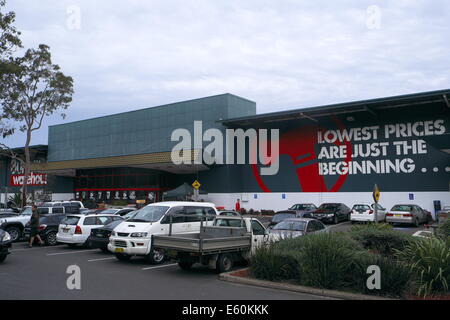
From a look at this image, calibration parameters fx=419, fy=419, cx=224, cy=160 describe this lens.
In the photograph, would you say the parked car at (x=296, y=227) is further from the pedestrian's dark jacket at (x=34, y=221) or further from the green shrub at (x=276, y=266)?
the pedestrian's dark jacket at (x=34, y=221)

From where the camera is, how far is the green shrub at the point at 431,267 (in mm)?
8383

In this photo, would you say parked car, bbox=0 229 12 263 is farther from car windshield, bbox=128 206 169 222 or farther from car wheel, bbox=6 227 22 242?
car wheel, bbox=6 227 22 242

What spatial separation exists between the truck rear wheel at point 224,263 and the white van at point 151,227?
128 centimetres

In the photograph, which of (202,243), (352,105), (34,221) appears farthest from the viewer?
(352,105)

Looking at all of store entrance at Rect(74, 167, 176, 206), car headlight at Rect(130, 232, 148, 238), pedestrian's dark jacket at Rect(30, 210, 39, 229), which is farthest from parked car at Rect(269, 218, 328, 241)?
store entrance at Rect(74, 167, 176, 206)

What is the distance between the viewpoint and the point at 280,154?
37.7 m

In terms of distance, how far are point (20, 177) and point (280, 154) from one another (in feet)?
132

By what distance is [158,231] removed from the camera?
13.5 meters

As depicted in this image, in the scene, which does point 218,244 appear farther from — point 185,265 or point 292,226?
point 292,226

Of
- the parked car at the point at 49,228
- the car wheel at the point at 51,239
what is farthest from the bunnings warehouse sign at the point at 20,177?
the car wheel at the point at 51,239

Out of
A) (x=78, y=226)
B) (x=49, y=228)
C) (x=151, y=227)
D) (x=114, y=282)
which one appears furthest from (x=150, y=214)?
(x=49, y=228)

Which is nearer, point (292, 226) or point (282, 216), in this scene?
point (292, 226)

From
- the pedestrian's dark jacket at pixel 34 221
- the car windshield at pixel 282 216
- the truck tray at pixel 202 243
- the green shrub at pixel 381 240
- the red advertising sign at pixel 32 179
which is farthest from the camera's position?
the red advertising sign at pixel 32 179
